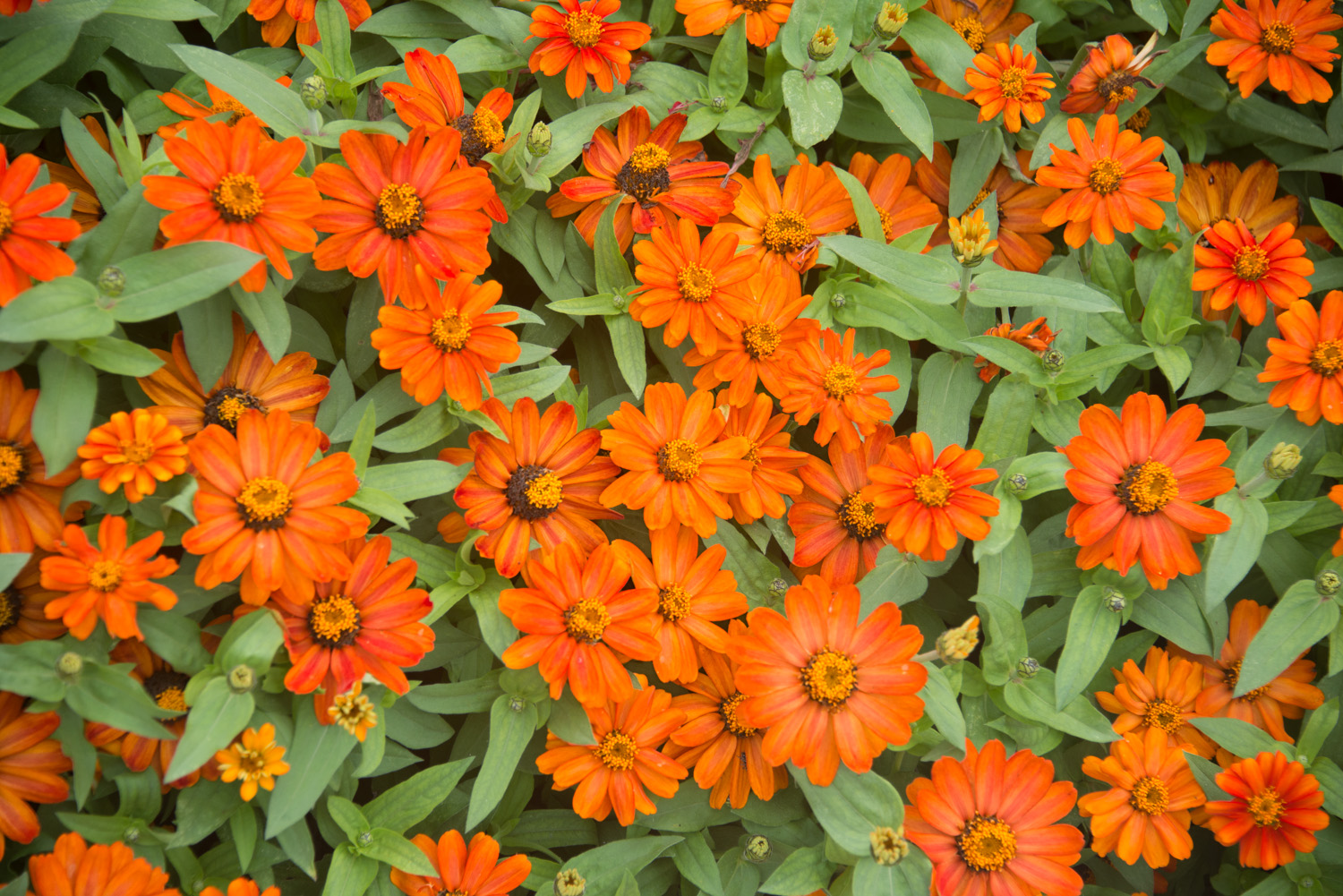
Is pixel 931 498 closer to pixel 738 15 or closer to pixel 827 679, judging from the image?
pixel 827 679

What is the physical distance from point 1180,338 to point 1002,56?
508mm

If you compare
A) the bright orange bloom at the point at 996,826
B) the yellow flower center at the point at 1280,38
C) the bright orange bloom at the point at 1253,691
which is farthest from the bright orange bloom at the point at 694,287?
the yellow flower center at the point at 1280,38

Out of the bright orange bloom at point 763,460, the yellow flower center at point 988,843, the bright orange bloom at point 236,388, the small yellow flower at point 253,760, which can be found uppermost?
the bright orange bloom at point 236,388

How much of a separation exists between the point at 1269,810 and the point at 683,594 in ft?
2.79

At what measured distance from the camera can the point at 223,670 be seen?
3.34ft

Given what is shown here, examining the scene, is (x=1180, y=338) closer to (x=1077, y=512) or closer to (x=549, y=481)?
(x=1077, y=512)

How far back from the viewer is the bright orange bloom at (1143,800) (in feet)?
4.13

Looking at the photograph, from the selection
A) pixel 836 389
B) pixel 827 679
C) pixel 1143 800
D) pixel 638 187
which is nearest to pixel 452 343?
pixel 638 187

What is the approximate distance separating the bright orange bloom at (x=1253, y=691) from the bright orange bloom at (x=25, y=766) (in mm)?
1480

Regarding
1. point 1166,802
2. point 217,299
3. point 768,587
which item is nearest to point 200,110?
point 217,299

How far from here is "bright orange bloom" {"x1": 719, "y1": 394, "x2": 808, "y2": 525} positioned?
4.10 ft

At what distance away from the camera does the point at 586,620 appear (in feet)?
3.67

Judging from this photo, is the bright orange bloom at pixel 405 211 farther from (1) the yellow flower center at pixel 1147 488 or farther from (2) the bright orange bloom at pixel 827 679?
(1) the yellow flower center at pixel 1147 488

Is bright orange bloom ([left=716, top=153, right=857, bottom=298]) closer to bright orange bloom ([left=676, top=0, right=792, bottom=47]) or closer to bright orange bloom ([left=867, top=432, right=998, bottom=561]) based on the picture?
bright orange bloom ([left=676, top=0, right=792, bottom=47])
